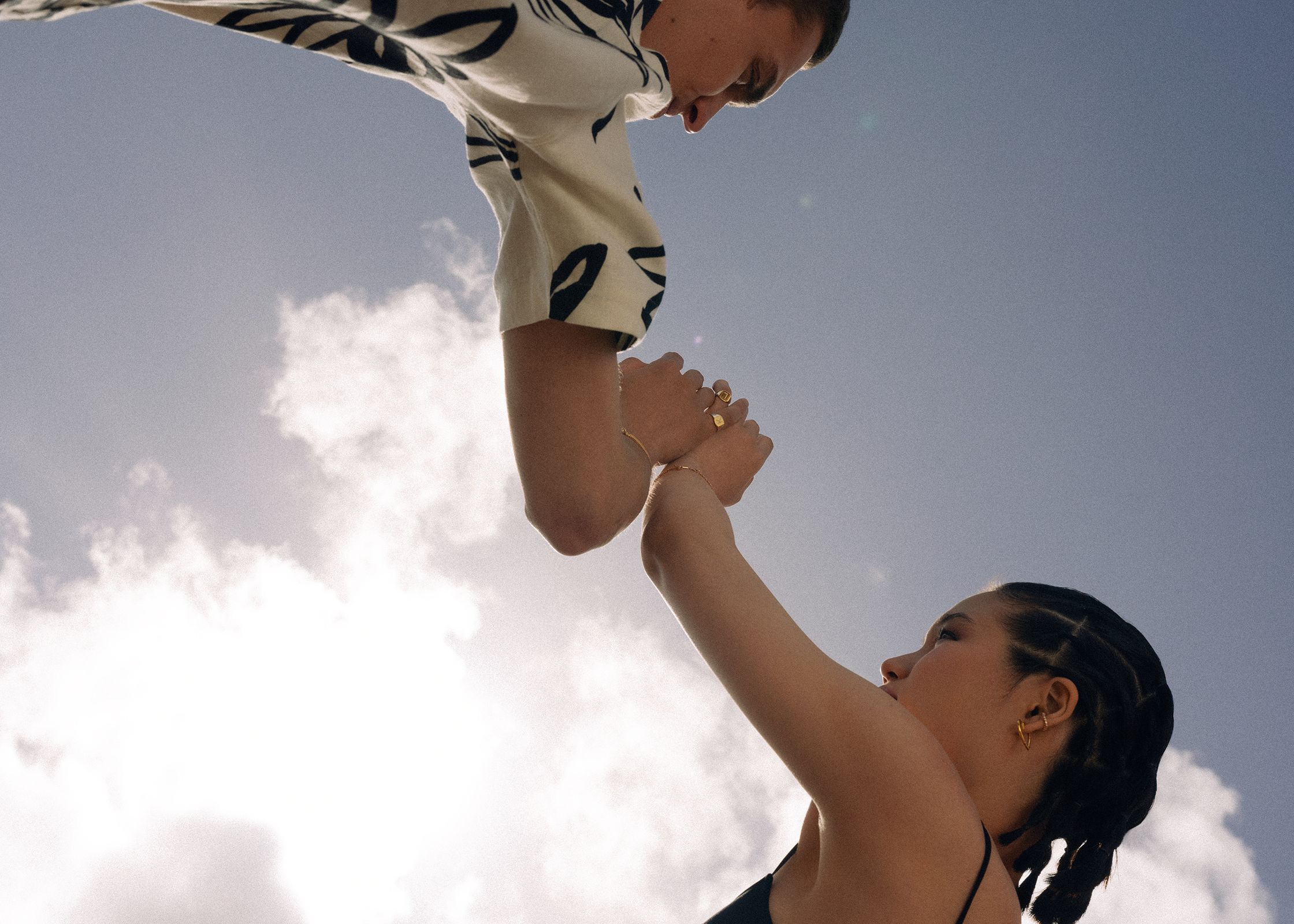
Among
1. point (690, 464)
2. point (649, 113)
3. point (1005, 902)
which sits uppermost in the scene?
point (649, 113)

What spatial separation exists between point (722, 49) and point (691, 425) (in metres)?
0.81

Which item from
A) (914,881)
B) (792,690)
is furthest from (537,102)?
(914,881)

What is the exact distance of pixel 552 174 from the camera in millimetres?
1258

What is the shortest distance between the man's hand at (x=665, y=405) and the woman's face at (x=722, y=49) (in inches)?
20.8

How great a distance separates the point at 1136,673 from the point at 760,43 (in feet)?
6.91

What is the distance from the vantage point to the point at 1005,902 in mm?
2197

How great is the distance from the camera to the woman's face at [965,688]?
244 cm

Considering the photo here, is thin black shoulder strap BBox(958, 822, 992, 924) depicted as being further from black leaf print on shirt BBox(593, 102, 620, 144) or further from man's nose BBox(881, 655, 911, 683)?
black leaf print on shirt BBox(593, 102, 620, 144)

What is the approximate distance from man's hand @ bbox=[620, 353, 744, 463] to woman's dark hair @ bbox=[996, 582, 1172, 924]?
3.95ft

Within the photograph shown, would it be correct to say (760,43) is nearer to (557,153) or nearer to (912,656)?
(557,153)

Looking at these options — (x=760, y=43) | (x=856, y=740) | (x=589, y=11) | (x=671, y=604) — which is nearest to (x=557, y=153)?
(x=589, y=11)

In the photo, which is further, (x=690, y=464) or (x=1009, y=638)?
(x=1009, y=638)

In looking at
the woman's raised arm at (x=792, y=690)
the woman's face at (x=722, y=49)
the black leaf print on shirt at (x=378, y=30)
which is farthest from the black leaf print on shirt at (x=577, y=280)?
the woman's raised arm at (x=792, y=690)

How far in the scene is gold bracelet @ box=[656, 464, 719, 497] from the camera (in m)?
2.14
